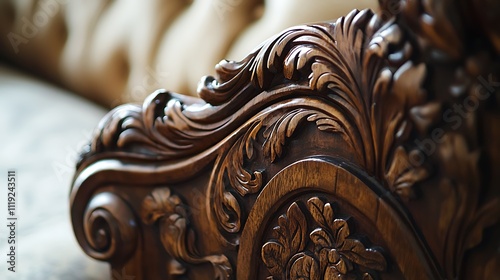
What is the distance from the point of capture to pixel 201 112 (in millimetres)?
570

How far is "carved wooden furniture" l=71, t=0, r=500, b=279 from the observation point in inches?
15.3

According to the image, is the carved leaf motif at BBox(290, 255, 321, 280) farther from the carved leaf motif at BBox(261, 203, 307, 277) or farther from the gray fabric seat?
the gray fabric seat

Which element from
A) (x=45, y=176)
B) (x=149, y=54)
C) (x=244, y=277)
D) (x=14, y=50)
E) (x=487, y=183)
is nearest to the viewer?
(x=487, y=183)

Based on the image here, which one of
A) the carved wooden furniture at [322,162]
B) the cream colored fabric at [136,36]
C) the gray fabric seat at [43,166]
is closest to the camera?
the carved wooden furniture at [322,162]

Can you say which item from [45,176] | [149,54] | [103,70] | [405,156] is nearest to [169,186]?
[405,156]

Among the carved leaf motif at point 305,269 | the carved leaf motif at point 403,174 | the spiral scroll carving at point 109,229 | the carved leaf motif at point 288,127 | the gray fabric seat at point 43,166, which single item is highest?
the gray fabric seat at point 43,166

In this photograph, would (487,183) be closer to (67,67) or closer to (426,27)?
(426,27)

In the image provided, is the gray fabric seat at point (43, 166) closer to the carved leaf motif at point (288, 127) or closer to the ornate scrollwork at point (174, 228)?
the ornate scrollwork at point (174, 228)

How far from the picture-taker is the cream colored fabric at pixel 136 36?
0.97m

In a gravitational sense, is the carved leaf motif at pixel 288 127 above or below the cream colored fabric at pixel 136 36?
below

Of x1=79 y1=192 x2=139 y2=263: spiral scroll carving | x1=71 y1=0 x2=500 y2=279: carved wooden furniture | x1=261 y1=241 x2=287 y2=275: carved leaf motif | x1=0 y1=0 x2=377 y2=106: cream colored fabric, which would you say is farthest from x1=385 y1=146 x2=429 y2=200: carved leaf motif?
x1=0 y1=0 x2=377 y2=106: cream colored fabric

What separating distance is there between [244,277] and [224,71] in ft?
0.57

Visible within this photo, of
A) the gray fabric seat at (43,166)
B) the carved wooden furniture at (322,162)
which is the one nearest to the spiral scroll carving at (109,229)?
the carved wooden furniture at (322,162)

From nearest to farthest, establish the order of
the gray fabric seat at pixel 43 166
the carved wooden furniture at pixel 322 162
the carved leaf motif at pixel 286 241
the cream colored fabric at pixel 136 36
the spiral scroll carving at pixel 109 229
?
the carved wooden furniture at pixel 322 162
the carved leaf motif at pixel 286 241
the spiral scroll carving at pixel 109 229
the gray fabric seat at pixel 43 166
the cream colored fabric at pixel 136 36
